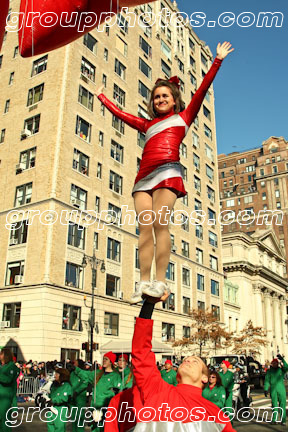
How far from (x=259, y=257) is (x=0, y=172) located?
4493 centimetres

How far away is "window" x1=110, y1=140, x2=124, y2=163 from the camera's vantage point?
113 ft

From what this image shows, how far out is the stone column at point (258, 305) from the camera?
6156 cm

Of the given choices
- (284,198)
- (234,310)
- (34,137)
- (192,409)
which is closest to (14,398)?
(192,409)

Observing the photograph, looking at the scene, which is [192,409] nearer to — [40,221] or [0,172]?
[40,221]

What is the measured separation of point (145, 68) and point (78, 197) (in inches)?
682

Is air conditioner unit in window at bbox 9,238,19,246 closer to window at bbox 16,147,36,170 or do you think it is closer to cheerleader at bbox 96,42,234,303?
window at bbox 16,147,36,170

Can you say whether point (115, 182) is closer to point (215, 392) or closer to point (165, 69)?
point (165, 69)

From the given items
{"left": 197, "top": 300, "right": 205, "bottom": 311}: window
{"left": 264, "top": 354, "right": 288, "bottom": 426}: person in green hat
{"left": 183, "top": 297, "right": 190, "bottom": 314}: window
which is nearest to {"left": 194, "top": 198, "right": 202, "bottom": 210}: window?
{"left": 183, "top": 297, "right": 190, "bottom": 314}: window

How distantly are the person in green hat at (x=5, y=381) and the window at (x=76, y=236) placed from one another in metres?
19.7

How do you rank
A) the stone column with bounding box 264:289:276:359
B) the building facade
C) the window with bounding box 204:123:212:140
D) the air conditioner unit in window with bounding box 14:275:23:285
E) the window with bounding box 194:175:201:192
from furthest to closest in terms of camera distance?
the stone column with bounding box 264:289:276:359 → the building facade → the window with bounding box 204:123:212:140 → the window with bounding box 194:175:201:192 → the air conditioner unit in window with bounding box 14:275:23:285

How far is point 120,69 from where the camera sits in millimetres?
37094

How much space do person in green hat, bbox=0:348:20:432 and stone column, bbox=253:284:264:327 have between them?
5655cm

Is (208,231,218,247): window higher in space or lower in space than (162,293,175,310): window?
higher

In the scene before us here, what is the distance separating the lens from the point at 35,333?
25.5m
